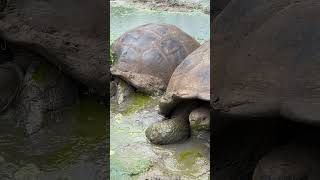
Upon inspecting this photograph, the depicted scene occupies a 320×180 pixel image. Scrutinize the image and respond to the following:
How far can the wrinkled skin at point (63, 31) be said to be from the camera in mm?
1683

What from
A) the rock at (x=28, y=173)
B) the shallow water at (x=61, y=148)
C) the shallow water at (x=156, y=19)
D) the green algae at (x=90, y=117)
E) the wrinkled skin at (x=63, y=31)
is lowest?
the rock at (x=28, y=173)

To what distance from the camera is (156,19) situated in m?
6.11

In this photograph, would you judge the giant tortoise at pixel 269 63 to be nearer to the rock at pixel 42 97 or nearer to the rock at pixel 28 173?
the rock at pixel 42 97

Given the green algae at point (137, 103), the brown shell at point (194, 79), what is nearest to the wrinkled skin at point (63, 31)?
the brown shell at point (194, 79)

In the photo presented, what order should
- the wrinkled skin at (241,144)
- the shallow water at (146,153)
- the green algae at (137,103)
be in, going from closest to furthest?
the wrinkled skin at (241,144), the shallow water at (146,153), the green algae at (137,103)

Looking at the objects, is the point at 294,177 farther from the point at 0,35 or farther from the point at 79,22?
the point at 0,35

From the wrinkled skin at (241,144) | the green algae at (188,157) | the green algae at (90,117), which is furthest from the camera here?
the green algae at (188,157)

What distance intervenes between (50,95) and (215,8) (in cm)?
68

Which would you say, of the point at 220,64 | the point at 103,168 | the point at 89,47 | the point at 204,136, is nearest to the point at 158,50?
the point at 204,136

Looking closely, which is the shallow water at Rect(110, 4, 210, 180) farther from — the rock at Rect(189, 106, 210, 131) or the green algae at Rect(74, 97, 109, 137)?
the green algae at Rect(74, 97, 109, 137)

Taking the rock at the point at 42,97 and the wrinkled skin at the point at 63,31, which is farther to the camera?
the rock at the point at 42,97

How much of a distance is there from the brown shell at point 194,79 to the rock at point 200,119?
9cm

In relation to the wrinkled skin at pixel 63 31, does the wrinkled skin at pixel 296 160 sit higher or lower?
lower

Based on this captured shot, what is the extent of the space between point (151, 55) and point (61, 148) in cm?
178
